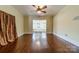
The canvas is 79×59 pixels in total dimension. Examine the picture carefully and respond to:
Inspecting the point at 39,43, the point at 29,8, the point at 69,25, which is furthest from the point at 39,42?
the point at 29,8

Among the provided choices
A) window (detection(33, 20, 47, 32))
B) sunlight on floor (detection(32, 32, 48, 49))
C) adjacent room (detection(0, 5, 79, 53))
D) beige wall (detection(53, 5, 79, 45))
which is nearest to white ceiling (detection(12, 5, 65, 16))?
adjacent room (detection(0, 5, 79, 53))

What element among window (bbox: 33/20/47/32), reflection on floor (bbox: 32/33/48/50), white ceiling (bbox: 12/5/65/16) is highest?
white ceiling (bbox: 12/5/65/16)

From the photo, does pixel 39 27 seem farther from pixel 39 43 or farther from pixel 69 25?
pixel 69 25

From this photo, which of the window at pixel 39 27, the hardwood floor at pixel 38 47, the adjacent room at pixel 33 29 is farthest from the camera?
the window at pixel 39 27

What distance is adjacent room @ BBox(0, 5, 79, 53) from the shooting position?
2.92m

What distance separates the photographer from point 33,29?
3656mm

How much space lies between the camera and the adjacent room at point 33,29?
292cm

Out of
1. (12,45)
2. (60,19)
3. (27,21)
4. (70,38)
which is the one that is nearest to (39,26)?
(27,21)

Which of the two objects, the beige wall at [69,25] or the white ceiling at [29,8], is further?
the beige wall at [69,25]

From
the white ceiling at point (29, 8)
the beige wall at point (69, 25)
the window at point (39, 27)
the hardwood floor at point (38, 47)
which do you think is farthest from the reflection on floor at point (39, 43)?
the white ceiling at point (29, 8)

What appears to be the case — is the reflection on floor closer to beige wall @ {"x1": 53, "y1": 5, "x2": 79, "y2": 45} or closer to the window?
the window

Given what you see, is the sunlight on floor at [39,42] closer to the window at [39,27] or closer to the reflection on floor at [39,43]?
the reflection on floor at [39,43]

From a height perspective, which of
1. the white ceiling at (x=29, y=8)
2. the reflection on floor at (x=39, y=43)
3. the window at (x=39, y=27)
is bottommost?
the reflection on floor at (x=39, y=43)
